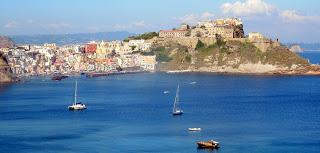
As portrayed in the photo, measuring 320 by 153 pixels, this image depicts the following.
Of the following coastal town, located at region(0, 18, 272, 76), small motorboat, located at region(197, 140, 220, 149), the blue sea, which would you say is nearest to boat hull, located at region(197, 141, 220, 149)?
small motorboat, located at region(197, 140, 220, 149)

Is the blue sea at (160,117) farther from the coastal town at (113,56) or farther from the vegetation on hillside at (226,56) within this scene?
the coastal town at (113,56)

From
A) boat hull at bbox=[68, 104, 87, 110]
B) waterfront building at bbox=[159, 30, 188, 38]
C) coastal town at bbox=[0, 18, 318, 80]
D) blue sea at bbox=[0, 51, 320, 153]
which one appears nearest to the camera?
blue sea at bbox=[0, 51, 320, 153]

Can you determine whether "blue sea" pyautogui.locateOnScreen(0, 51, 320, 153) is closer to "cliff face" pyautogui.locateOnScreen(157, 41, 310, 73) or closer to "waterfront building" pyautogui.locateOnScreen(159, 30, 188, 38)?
"cliff face" pyautogui.locateOnScreen(157, 41, 310, 73)

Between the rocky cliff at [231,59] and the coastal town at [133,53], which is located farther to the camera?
the coastal town at [133,53]

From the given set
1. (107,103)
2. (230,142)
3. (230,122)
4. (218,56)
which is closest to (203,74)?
(218,56)

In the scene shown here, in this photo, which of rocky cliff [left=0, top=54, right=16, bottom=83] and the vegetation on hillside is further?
the vegetation on hillside

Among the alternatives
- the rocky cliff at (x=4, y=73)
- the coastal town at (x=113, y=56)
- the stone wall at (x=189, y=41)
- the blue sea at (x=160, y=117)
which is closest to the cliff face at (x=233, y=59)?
the stone wall at (x=189, y=41)

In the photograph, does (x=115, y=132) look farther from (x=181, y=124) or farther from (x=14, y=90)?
(x=14, y=90)
